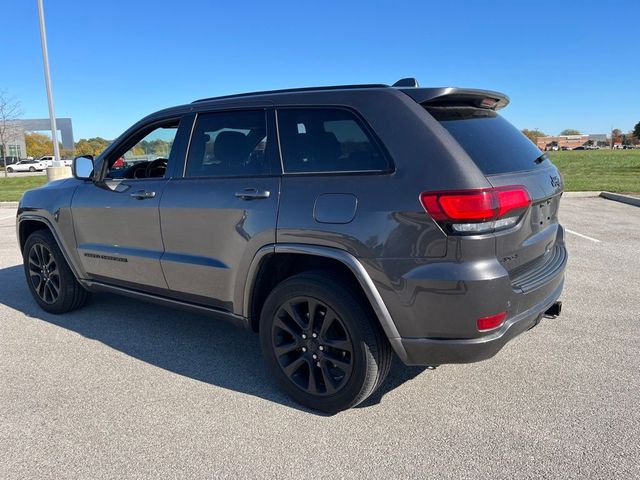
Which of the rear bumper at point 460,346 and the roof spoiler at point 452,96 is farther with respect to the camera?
the roof spoiler at point 452,96

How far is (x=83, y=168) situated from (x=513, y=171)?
3.32 meters

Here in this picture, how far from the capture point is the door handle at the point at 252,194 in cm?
303

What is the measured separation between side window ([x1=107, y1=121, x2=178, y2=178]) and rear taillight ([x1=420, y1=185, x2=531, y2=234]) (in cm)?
216

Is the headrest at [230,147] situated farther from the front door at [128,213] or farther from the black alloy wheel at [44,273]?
the black alloy wheel at [44,273]

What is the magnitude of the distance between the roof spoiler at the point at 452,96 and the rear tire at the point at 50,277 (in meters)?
3.49

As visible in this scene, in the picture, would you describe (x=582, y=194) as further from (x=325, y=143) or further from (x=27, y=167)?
(x=27, y=167)

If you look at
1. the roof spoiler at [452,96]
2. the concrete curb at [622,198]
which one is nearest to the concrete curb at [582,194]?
the concrete curb at [622,198]

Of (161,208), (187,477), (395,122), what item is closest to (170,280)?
(161,208)

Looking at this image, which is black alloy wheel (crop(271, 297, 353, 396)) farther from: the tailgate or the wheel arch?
the wheel arch

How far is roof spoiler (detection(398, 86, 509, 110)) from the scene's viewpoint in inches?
108

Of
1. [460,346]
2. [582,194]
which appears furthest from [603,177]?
[460,346]

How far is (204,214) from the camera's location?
331 cm

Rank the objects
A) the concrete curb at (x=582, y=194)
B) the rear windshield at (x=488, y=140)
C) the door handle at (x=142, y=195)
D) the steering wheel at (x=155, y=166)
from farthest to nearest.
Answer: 1. the concrete curb at (x=582, y=194)
2. the steering wheel at (x=155, y=166)
3. the door handle at (x=142, y=195)
4. the rear windshield at (x=488, y=140)

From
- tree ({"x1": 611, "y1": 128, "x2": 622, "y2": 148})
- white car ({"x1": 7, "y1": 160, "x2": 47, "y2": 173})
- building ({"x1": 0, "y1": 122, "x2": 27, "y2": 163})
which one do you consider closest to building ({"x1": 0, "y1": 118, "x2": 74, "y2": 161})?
building ({"x1": 0, "y1": 122, "x2": 27, "y2": 163})
